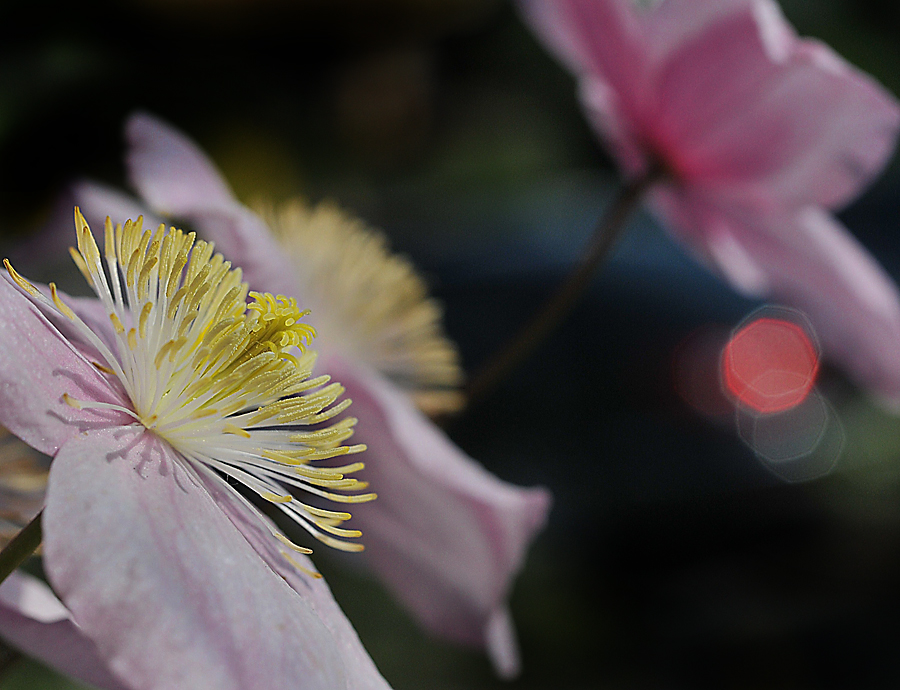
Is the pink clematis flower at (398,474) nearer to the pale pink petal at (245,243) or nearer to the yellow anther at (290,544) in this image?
the pale pink petal at (245,243)

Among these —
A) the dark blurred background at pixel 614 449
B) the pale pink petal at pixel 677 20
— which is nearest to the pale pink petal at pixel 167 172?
the pale pink petal at pixel 677 20

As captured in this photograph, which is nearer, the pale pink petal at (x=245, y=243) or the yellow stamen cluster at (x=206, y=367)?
the yellow stamen cluster at (x=206, y=367)

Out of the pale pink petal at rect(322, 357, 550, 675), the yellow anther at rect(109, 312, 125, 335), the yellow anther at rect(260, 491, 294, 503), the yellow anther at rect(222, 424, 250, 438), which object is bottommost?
the pale pink petal at rect(322, 357, 550, 675)

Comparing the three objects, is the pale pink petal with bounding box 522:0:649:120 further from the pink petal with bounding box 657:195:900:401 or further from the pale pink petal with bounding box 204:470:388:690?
the pale pink petal with bounding box 204:470:388:690

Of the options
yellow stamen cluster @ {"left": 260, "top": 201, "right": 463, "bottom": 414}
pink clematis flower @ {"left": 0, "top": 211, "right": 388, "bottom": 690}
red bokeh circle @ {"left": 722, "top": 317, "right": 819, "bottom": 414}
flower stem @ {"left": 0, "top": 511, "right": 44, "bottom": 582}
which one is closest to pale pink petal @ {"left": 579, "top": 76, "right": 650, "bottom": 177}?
yellow stamen cluster @ {"left": 260, "top": 201, "right": 463, "bottom": 414}

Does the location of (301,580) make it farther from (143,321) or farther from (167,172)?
(167,172)

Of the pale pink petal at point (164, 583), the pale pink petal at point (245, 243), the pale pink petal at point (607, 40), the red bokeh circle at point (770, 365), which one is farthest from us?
the red bokeh circle at point (770, 365)

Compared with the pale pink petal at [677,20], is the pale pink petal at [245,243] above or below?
above
